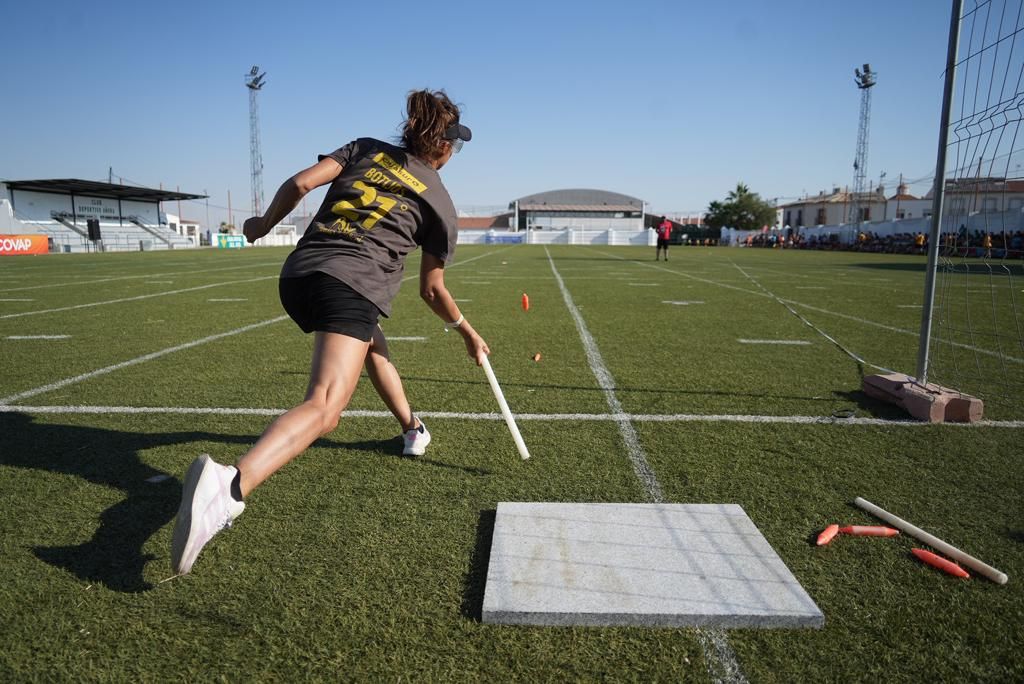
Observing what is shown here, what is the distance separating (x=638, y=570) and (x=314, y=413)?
4.28 ft

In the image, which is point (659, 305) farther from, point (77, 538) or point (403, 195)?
point (77, 538)

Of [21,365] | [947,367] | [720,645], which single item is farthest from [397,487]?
[947,367]

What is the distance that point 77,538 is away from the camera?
2457 mm

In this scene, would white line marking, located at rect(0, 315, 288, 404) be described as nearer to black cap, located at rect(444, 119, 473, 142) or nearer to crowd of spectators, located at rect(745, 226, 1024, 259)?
black cap, located at rect(444, 119, 473, 142)

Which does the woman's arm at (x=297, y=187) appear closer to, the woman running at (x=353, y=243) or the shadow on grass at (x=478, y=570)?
the woman running at (x=353, y=243)

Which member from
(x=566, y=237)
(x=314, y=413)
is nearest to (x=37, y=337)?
(x=314, y=413)

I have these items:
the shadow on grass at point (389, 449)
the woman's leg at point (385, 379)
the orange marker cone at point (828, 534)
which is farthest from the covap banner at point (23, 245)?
the orange marker cone at point (828, 534)

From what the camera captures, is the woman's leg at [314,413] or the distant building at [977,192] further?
the distant building at [977,192]

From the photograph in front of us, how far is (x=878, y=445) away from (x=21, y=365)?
670 cm

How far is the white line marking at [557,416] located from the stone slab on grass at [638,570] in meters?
1.38

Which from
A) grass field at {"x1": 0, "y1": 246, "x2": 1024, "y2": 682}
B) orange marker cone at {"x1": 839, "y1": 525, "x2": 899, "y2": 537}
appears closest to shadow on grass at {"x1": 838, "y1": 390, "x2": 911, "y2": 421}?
grass field at {"x1": 0, "y1": 246, "x2": 1024, "y2": 682}

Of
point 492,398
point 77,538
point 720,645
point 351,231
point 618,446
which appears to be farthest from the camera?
point 492,398

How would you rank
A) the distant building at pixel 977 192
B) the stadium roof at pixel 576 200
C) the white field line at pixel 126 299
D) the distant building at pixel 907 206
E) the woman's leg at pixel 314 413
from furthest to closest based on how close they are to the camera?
the stadium roof at pixel 576 200 < the distant building at pixel 907 206 < the white field line at pixel 126 299 < the distant building at pixel 977 192 < the woman's leg at pixel 314 413

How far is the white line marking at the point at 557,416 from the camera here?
398 cm
